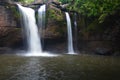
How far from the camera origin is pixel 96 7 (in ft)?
69.4

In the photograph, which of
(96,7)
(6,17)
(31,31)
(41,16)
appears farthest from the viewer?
(41,16)

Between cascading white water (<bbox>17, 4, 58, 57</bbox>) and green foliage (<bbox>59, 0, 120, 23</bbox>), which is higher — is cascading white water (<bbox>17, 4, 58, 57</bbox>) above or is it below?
below

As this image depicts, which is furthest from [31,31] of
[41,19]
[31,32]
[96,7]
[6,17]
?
[96,7]

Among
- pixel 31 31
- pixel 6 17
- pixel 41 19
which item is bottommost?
pixel 31 31

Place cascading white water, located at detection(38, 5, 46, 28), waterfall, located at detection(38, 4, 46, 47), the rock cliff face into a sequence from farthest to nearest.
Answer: cascading white water, located at detection(38, 5, 46, 28) → waterfall, located at detection(38, 4, 46, 47) → the rock cliff face

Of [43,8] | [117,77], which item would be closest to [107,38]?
[43,8]

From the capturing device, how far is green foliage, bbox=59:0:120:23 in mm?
19728

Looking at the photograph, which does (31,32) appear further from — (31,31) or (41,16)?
(41,16)

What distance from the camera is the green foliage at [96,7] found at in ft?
64.7

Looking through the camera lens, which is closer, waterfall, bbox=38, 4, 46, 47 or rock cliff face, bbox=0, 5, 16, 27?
rock cliff face, bbox=0, 5, 16, 27

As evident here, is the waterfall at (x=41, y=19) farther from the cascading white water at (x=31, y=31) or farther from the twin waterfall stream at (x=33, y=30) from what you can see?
the cascading white water at (x=31, y=31)

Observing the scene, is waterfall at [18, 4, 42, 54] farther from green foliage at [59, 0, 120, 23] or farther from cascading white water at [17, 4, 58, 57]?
green foliage at [59, 0, 120, 23]

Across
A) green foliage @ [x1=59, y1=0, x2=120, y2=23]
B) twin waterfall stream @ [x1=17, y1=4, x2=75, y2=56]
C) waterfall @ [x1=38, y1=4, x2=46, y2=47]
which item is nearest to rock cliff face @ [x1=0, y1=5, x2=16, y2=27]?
twin waterfall stream @ [x1=17, y1=4, x2=75, y2=56]

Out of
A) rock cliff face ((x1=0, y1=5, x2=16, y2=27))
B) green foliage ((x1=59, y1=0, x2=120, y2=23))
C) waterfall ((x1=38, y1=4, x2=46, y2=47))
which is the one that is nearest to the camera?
green foliage ((x1=59, y1=0, x2=120, y2=23))
